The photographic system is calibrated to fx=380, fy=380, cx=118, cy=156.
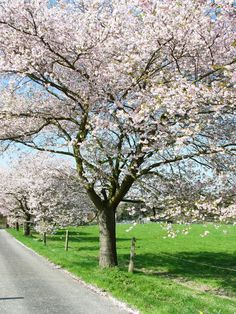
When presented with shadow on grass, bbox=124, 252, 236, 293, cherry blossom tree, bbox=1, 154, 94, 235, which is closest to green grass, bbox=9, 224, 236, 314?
shadow on grass, bbox=124, 252, 236, 293

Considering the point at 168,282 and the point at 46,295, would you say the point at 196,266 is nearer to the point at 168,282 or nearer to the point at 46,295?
the point at 168,282

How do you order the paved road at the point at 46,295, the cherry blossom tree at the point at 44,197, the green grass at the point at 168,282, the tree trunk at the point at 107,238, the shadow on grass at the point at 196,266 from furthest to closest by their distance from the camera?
1. the cherry blossom tree at the point at 44,197
2. the tree trunk at the point at 107,238
3. the shadow on grass at the point at 196,266
4. the green grass at the point at 168,282
5. the paved road at the point at 46,295

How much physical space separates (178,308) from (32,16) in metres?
10.8

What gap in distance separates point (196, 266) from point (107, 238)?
18.9 ft

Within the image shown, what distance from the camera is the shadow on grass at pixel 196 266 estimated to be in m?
16.9

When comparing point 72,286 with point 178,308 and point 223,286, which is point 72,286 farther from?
point 223,286

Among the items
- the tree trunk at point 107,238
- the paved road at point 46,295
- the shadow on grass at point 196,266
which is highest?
the tree trunk at point 107,238

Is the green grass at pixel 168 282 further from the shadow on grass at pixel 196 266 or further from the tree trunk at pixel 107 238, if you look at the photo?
the tree trunk at pixel 107 238

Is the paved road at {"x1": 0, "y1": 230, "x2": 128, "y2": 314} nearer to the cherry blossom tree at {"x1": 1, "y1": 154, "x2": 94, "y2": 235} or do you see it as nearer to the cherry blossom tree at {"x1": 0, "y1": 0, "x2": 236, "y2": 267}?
the cherry blossom tree at {"x1": 0, "y1": 0, "x2": 236, "y2": 267}

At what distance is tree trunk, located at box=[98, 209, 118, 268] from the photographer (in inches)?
692

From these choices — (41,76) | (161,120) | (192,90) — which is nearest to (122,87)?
(161,120)

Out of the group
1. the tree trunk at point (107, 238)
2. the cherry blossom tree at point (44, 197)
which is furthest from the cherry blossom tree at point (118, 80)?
the cherry blossom tree at point (44, 197)

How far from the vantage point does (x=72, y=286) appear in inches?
515

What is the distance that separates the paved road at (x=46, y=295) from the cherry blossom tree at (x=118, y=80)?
368cm
